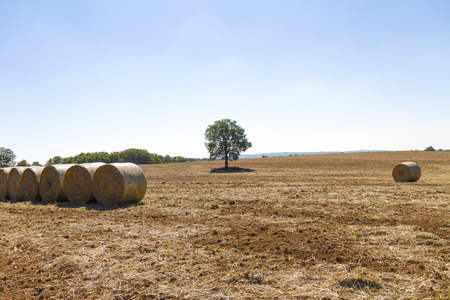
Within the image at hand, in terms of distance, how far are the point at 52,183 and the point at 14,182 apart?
346cm

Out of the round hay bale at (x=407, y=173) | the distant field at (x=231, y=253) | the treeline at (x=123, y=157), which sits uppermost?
the treeline at (x=123, y=157)

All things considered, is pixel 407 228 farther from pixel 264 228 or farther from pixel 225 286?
pixel 225 286

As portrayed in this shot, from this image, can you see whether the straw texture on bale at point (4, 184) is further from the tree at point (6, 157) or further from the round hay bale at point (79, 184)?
the tree at point (6, 157)

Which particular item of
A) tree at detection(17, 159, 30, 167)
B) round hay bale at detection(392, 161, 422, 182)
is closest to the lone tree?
round hay bale at detection(392, 161, 422, 182)

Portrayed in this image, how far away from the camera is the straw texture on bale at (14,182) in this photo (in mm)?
15820

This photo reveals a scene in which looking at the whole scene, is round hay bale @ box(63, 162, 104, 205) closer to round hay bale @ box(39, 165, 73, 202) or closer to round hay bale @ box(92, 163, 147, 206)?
round hay bale @ box(39, 165, 73, 202)

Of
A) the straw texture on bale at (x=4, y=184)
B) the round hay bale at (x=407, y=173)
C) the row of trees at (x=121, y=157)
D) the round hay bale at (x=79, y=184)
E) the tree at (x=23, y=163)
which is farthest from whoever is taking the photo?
the row of trees at (x=121, y=157)

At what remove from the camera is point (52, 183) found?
14242 mm

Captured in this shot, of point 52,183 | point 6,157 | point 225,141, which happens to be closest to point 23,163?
point 6,157

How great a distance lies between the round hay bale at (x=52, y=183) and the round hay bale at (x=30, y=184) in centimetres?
41

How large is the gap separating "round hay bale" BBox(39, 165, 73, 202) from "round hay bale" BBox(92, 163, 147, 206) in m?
2.04

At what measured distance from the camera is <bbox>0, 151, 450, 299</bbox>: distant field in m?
4.83

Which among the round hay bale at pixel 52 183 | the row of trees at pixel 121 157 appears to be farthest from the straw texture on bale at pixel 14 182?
the row of trees at pixel 121 157

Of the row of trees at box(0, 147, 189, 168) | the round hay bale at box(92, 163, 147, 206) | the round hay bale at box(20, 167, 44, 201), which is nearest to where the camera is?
the round hay bale at box(92, 163, 147, 206)
